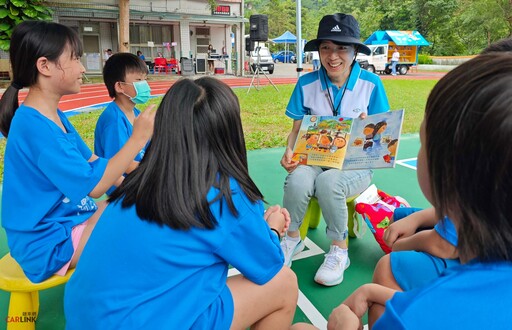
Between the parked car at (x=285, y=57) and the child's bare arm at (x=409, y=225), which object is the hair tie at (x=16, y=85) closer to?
the child's bare arm at (x=409, y=225)

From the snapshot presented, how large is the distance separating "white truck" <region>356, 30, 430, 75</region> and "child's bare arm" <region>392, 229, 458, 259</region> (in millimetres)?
19489

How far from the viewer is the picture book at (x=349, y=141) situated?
1.98 m

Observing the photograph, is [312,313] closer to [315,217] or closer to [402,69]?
[315,217]

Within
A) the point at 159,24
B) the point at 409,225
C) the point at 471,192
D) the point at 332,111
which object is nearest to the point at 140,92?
the point at 332,111

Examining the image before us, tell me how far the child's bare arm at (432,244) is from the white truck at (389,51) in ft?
63.9

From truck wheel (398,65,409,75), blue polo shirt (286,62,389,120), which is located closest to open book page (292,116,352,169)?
blue polo shirt (286,62,389,120)

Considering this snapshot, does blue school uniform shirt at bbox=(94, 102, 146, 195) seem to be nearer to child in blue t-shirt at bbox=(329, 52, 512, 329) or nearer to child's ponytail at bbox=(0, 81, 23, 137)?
child's ponytail at bbox=(0, 81, 23, 137)

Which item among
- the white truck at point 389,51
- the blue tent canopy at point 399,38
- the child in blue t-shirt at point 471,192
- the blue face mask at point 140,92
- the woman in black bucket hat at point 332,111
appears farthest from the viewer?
the blue tent canopy at point 399,38

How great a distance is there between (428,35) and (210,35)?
20253 millimetres

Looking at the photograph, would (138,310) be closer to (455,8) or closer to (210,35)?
(210,35)

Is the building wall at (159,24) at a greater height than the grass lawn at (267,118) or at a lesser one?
greater

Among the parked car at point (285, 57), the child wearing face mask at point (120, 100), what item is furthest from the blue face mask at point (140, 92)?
the parked car at point (285, 57)

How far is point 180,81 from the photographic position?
121 centimetres

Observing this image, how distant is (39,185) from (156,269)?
0.75 m
